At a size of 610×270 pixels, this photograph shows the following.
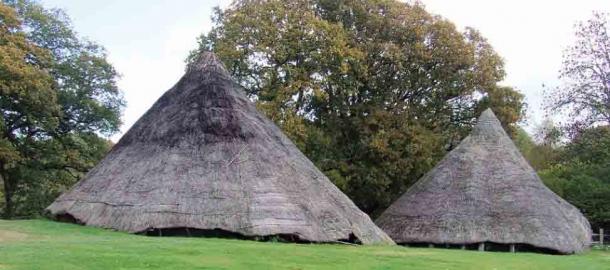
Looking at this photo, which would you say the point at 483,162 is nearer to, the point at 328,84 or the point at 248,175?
the point at 328,84

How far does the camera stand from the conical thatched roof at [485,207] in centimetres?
2295

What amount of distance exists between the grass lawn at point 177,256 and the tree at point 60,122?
14.6 metres

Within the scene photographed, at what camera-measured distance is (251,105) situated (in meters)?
22.6

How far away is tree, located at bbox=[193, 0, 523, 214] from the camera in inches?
1168

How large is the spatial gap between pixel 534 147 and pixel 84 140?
3065cm

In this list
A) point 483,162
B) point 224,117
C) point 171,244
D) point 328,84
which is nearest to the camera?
point 171,244

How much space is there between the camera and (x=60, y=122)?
32156 millimetres

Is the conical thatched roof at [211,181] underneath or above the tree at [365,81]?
underneath

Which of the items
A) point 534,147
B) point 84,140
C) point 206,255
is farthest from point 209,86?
point 534,147

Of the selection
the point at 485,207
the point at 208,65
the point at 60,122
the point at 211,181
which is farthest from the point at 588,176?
the point at 60,122

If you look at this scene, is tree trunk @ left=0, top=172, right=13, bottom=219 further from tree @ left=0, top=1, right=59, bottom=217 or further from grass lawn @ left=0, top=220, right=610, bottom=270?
grass lawn @ left=0, top=220, right=610, bottom=270

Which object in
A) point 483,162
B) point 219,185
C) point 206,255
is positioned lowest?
point 206,255

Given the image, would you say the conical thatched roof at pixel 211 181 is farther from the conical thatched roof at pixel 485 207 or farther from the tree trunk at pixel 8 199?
the tree trunk at pixel 8 199

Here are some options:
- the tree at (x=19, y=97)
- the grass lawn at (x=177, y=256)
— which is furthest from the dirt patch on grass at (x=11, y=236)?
the tree at (x=19, y=97)
